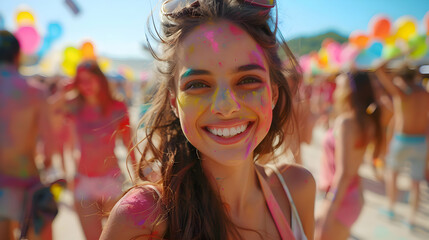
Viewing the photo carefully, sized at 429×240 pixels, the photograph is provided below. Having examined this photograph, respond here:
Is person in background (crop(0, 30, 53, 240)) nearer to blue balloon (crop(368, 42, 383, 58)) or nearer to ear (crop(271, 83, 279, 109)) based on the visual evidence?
ear (crop(271, 83, 279, 109))

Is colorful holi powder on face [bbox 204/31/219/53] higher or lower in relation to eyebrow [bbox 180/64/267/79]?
higher

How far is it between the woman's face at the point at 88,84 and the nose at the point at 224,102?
97.3 inches

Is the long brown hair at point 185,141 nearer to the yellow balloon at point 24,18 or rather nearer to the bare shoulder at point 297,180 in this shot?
the bare shoulder at point 297,180

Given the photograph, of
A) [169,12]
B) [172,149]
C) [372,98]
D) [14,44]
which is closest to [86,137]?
[14,44]

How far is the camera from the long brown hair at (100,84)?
3117 mm

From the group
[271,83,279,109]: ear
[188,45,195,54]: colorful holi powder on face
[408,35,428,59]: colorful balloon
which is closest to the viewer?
[188,45,195,54]: colorful holi powder on face

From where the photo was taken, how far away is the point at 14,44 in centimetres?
254

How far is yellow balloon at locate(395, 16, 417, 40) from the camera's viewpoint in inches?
175

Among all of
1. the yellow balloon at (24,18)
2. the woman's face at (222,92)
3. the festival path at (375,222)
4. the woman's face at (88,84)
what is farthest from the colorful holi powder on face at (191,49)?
the yellow balloon at (24,18)

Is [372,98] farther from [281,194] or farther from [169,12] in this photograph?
[169,12]

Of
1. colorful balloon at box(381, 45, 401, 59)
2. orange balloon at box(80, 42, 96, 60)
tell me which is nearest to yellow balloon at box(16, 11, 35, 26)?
orange balloon at box(80, 42, 96, 60)

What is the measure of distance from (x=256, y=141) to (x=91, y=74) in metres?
2.65

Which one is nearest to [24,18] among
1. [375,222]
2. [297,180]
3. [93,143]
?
[93,143]

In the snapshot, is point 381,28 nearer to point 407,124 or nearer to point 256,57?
point 407,124
